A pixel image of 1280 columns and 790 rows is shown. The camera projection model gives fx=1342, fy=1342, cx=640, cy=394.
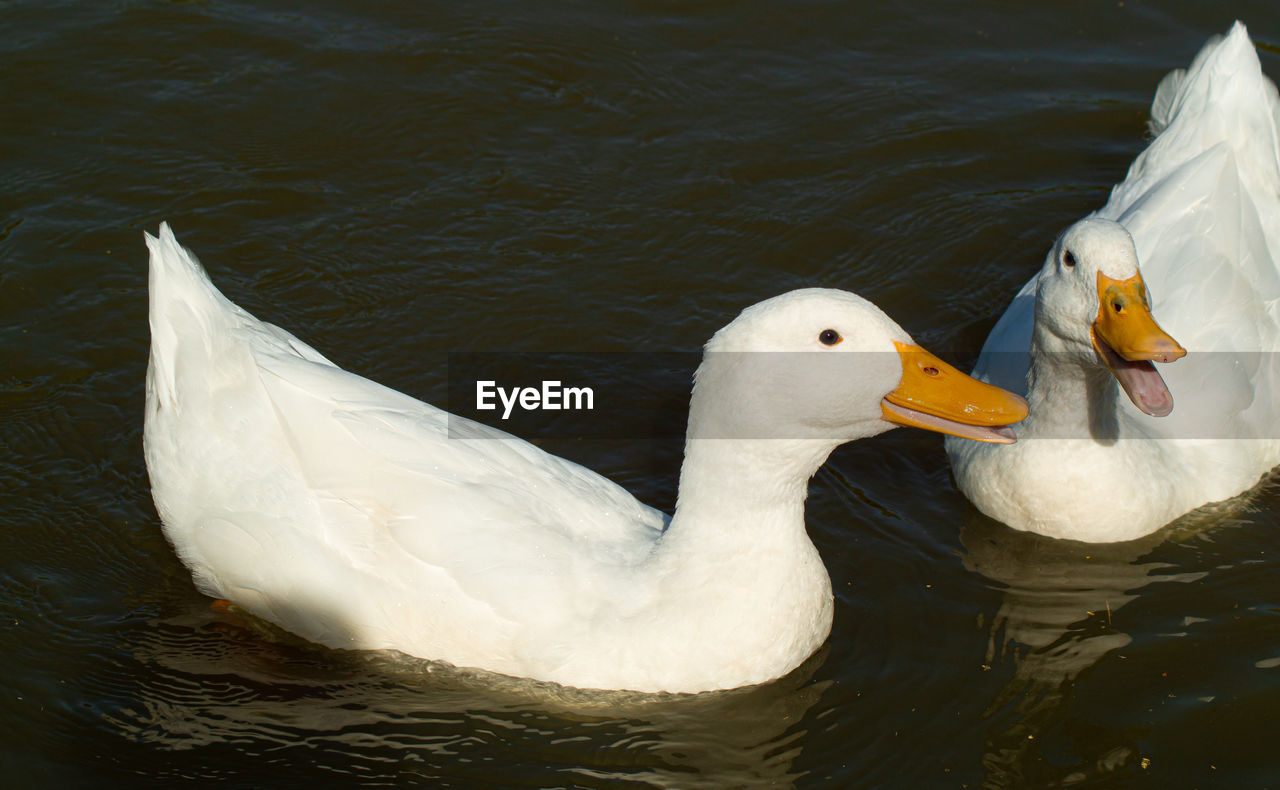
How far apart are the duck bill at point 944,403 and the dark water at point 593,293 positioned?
3.66ft

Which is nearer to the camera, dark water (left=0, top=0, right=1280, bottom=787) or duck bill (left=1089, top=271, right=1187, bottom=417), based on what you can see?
dark water (left=0, top=0, right=1280, bottom=787)

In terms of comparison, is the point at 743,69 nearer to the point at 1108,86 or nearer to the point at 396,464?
the point at 1108,86

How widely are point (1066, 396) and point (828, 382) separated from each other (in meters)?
1.85

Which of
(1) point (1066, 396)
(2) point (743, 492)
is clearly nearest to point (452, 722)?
(2) point (743, 492)

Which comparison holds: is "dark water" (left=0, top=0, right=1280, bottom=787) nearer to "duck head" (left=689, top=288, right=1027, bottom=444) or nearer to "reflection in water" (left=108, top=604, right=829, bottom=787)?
"reflection in water" (left=108, top=604, right=829, bottom=787)

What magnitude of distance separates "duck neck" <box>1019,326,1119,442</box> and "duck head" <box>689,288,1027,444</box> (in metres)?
1.16

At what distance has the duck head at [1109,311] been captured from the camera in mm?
5250

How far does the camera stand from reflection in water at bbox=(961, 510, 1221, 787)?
15.9 feet

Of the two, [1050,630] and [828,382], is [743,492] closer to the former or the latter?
[828,382]

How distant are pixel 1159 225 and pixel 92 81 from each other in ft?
20.9

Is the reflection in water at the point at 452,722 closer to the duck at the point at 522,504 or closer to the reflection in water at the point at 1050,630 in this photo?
the duck at the point at 522,504

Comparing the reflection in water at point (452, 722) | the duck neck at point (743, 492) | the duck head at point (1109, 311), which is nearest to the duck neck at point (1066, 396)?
the duck head at point (1109, 311)

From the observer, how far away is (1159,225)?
6.61 metres

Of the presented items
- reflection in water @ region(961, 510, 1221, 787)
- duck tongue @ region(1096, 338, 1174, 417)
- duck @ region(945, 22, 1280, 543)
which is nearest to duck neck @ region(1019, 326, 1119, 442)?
duck @ region(945, 22, 1280, 543)
